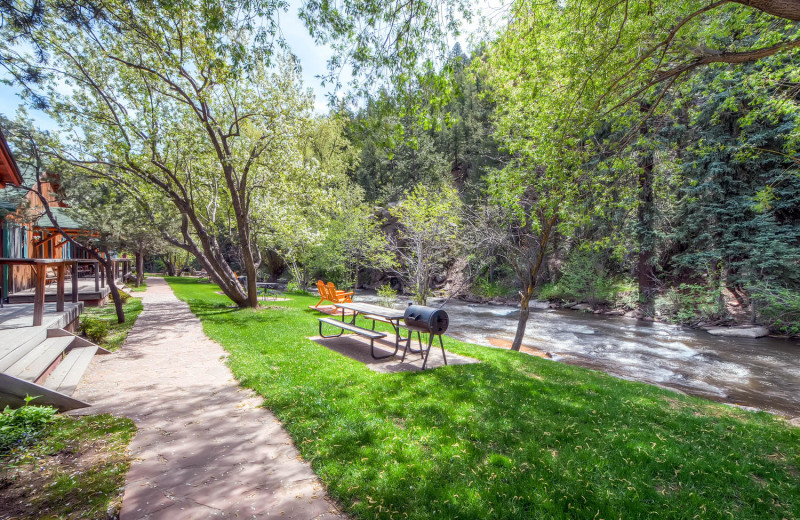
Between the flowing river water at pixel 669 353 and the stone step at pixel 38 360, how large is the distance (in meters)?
9.72

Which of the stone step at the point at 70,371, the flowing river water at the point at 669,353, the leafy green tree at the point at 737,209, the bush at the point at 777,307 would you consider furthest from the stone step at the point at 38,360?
the bush at the point at 777,307

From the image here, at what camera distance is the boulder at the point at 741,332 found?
12.5m

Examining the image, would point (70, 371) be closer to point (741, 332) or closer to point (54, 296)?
point (54, 296)

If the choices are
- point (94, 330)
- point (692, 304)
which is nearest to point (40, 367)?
point (94, 330)

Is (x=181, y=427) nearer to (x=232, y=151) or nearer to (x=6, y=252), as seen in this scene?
(x=232, y=151)

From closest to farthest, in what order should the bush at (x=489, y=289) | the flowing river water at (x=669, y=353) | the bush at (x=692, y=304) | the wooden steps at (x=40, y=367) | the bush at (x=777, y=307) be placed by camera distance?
the wooden steps at (x=40, y=367)
the flowing river water at (x=669, y=353)
the bush at (x=777, y=307)
the bush at (x=692, y=304)
the bush at (x=489, y=289)

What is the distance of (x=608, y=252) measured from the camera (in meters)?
20.8

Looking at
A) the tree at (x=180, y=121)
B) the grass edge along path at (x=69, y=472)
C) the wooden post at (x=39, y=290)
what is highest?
the tree at (x=180, y=121)

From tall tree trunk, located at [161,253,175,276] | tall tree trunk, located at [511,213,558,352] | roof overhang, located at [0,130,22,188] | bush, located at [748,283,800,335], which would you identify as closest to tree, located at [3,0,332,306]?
roof overhang, located at [0,130,22,188]

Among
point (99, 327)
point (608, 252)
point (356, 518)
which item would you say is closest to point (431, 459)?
point (356, 518)

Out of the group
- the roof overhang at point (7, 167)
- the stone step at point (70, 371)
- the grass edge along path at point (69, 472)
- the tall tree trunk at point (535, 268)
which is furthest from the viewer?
the tall tree trunk at point (535, 268)

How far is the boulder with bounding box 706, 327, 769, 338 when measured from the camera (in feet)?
41.0

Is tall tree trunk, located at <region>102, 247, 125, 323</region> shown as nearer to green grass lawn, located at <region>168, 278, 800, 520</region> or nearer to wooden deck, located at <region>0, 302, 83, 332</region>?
wooden deck, located at <region>0, 302, 83, 332</region>

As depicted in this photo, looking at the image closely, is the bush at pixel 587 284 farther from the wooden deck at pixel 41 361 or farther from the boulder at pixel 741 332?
the wooden deck at pixel 41 361
